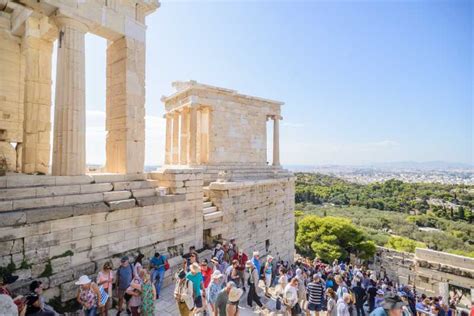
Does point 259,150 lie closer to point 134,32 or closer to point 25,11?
point 134,32

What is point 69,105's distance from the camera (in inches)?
246

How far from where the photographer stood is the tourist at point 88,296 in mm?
4484

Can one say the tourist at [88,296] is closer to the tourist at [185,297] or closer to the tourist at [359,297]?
the tourist at [185,297]

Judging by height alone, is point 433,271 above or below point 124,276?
below

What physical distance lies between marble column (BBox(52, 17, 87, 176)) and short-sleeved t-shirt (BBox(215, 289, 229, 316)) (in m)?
4.46

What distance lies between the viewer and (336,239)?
25828mm

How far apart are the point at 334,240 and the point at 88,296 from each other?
83.1 ft

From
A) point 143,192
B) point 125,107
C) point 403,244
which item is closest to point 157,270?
point 143,192

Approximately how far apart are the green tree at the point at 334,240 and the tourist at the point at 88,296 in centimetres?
2401

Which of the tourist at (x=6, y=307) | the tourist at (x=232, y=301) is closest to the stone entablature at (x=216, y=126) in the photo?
the tourist at (x=232, y=301)

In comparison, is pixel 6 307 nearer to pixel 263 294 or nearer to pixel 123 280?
pixel 123 280

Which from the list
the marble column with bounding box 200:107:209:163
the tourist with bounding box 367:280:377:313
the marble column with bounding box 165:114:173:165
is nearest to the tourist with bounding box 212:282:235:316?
the tourist with bounding box 367:280:377:313

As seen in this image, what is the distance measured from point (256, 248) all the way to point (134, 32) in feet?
35.3

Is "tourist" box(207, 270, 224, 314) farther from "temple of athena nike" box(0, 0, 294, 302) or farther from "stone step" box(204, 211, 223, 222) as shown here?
"stone step" box(204, 211, 223, 222)
